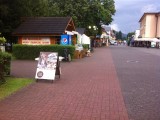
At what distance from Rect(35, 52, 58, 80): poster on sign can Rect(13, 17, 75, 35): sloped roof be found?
15.3m

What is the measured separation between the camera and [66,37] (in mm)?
30031

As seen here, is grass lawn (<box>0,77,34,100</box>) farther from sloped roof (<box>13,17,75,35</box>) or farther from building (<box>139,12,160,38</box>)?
building (<box>139,12,160,38</box>)

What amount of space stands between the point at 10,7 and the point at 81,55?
8.09 m

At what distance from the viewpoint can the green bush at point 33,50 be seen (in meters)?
24.9

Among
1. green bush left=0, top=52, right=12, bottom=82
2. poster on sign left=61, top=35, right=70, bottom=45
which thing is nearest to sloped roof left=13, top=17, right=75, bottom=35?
poster on sign left=61, top=35, right=70, bottom=45

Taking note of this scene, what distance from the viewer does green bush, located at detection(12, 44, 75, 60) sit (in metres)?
24.9

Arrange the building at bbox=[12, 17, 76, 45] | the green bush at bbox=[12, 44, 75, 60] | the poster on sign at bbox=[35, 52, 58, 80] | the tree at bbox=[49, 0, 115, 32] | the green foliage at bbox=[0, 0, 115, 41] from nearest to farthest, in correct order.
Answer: the poster on sign at bbox=[35, 52, 58, 80]
the green bush at bbox=[12, 44, 75, 60]
the building at bbox=[12, 17, 76, 45]
the green foliage at bbox=[0, 0, 115, 41]
the tree at bbox=[49, 0, 115, 32]

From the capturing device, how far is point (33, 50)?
25.0 metres

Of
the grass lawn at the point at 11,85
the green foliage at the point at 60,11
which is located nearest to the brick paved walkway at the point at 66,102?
the grass lawn at the point at 11,85

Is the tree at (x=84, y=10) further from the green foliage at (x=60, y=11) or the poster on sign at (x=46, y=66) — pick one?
the poster on sign at (x=46, y=66)

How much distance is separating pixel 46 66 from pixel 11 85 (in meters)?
1.79

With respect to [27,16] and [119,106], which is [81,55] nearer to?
[27,16]

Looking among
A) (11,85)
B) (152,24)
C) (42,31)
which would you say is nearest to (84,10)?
(42,31)

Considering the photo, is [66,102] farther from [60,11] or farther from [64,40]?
[60,11]
